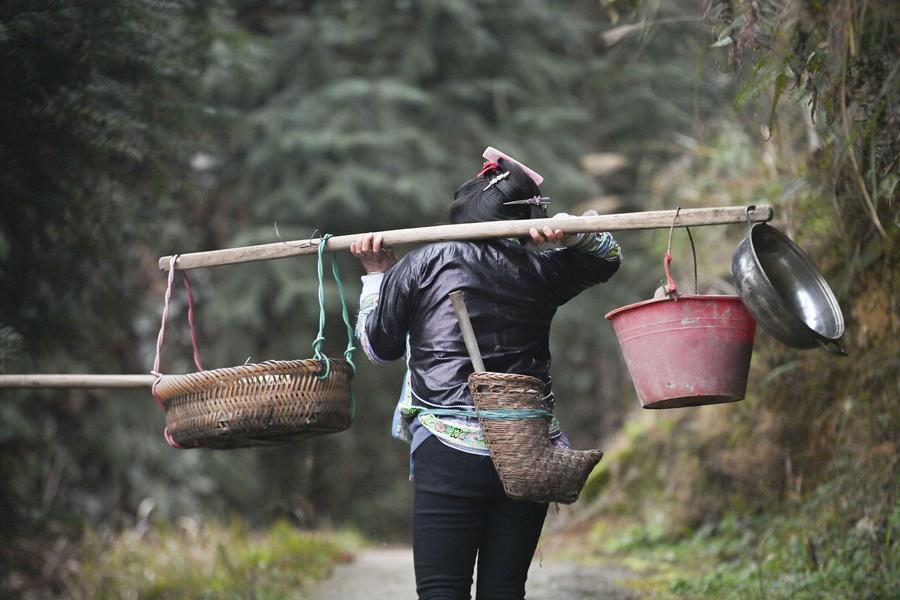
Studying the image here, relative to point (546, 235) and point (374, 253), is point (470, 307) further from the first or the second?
point (374, 253)

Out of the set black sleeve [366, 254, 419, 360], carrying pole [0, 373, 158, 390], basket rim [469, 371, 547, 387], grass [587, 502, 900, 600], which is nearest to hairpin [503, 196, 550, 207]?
black sleeve [366, 254, 419, 360]

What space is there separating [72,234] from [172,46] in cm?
104

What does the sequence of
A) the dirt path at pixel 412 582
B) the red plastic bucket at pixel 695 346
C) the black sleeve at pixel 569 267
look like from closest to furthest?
the red plastic bucket at pixel 695 346 → the black sleeve at pixel 569 267 → the dirt path at pixel 412 582

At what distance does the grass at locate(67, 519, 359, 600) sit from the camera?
5.66 metres

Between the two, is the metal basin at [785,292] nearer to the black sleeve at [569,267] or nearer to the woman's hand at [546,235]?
the black sleeve at [569,267]

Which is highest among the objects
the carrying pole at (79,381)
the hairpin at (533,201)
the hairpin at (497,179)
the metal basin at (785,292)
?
the hairpin at (497,179)

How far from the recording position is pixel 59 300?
5.48 metres

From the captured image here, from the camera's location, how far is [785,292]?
3281mm

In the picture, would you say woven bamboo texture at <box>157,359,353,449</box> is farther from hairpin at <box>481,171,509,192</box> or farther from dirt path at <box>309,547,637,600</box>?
dirt path at <box>309,547,637,600</box>

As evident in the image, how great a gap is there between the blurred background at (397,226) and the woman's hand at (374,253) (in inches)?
32.0

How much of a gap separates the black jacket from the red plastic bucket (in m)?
0.28

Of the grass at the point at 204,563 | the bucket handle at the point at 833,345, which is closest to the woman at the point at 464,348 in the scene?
the bucket handle at the point at 833,345

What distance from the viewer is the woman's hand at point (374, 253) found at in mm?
3369

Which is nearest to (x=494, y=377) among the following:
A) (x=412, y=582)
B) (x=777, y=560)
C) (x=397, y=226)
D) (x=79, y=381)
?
(x=79, y=381)
